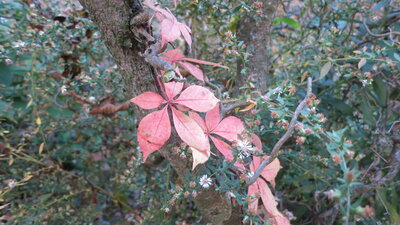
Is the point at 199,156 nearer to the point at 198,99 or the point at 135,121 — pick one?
the point at 198,99

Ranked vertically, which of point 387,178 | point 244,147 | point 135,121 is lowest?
point 135,121

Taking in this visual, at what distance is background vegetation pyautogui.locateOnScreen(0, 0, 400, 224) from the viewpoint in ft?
2.53

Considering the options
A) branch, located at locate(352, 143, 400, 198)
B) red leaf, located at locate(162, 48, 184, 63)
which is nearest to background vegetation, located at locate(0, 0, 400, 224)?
branch, located at locate(352, 143, 400, 198)

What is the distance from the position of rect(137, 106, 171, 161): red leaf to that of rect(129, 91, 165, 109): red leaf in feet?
0.06

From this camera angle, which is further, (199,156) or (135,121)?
(135,121)

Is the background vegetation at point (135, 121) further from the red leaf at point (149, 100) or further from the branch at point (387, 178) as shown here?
the red leaf at point (149, 100)

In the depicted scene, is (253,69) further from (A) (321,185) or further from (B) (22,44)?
(B) (22,44)

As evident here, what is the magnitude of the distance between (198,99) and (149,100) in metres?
0.08

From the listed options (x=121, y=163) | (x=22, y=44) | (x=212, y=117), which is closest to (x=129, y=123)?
(x=121, y=163)

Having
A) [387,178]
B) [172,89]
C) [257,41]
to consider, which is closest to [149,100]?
[172,89]

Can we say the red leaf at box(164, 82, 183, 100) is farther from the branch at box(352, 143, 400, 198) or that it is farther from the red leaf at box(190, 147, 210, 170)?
the branch at box(352, 143, 400, 198)

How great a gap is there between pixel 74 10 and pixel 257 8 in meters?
0.56

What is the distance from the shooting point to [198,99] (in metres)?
0.49

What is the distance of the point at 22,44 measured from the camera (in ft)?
2.58
